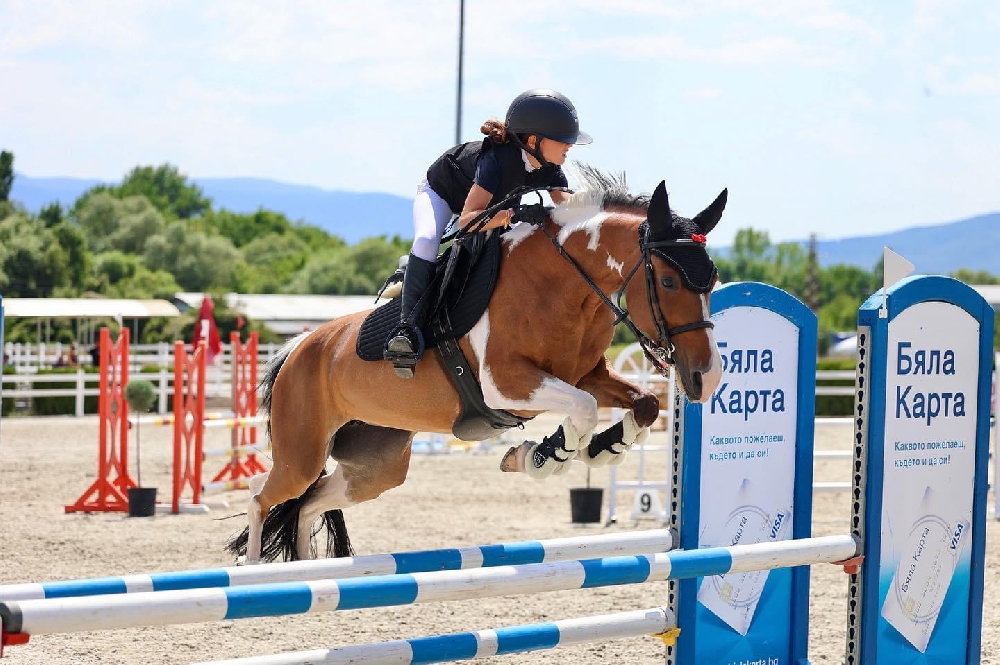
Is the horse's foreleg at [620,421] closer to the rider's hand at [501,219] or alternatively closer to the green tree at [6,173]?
the rider's hand at [501,219]

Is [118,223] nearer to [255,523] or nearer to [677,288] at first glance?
[255,523]

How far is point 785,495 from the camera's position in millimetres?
4359

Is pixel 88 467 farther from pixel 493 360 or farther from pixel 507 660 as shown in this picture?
pixel 493 360

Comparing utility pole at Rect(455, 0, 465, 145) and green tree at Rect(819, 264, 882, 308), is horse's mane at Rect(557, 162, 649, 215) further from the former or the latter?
green tree at Rect(819, 264, 882, 308)

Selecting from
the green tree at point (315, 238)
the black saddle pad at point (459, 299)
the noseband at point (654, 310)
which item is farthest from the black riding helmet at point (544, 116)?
the green tree at point (315, 238)

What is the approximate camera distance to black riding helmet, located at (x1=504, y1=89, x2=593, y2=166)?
4.07m

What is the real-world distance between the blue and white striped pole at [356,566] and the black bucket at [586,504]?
525 centimetres

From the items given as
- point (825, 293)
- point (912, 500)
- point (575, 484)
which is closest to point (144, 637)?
point (912, 500)

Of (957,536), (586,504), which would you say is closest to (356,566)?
(957,536)

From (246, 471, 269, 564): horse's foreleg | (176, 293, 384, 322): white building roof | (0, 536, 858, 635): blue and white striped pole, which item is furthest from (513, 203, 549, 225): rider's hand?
(176, 293, 384, 322): white building roof

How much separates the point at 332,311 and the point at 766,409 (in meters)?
48.6

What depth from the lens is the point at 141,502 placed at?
30.7 feet

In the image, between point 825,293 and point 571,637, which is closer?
point 571,637

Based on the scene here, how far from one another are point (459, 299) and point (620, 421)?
73 centimetres
